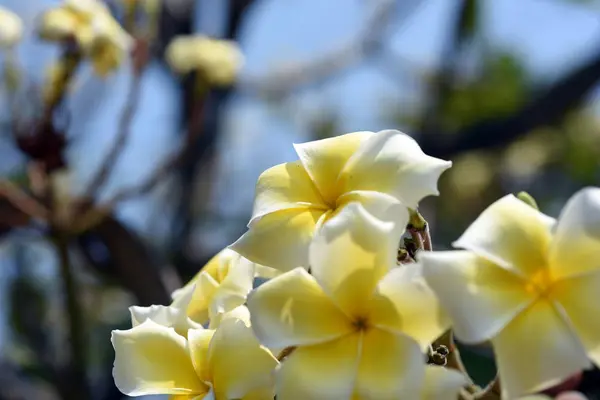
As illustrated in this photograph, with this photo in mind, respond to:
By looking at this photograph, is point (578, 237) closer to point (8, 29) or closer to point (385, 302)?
point (385, 302)

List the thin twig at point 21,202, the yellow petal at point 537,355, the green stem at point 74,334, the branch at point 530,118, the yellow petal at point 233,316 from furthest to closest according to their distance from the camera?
the branch at point 530,118 < the green stem at point 74,334 < the thin twig at point 21,202 < the yellow petal at point 233,316 < the yellow petal at point 537,355

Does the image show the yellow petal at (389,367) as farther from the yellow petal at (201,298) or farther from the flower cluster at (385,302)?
the yellow petal at (201,298)

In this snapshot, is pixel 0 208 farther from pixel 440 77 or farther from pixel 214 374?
pixel 440 77

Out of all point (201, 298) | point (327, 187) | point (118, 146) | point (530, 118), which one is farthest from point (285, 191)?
point (530, 118)

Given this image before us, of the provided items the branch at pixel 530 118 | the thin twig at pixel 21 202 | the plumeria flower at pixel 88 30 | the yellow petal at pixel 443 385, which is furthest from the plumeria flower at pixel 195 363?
the branch at pixel 530 118

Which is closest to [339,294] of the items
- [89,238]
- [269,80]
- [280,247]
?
[280,247]
